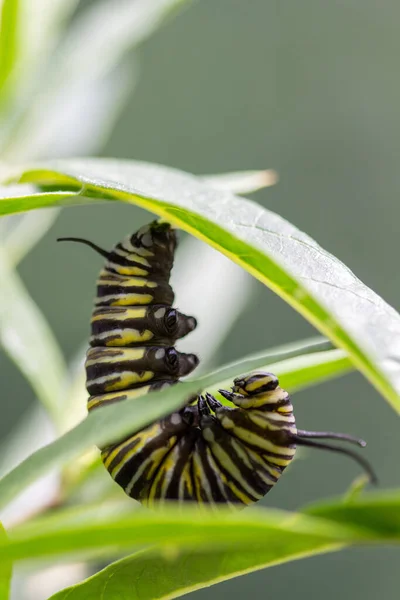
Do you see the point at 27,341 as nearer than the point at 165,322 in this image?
No

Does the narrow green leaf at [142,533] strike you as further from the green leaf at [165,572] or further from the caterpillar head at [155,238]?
the caterpillar head at [155,238]

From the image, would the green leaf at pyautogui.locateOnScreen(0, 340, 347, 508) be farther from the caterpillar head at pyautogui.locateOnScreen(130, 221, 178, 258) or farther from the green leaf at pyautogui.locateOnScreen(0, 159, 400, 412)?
the caterpillar head at pyautogui.locateOnScreen(130, 221, 178, 258)

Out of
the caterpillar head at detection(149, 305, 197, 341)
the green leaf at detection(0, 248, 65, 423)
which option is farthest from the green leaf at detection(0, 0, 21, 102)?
the caterpillar head at detection(149, 305, 197, 341)

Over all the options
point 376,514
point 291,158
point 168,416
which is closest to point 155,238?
point 168,416

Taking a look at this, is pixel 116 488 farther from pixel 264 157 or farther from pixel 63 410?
pixel 264 157

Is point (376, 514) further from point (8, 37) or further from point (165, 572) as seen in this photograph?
point (8, 37)
